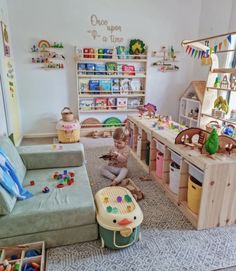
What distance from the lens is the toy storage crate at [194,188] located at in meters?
1.76

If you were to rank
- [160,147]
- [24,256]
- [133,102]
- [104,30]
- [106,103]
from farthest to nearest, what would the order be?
[133,102]
[106,103]
[104,30]
[160,147]
[24,256]

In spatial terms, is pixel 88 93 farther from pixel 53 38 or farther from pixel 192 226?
pixel 192 226

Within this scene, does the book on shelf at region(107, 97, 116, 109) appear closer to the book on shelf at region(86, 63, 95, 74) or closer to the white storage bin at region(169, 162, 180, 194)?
the book on shelf at region(86, 63, 95, 74)

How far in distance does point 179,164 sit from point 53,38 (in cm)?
316

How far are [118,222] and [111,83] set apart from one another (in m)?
3.20

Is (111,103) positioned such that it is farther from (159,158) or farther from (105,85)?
(159,158)

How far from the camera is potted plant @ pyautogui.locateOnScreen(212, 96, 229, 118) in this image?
329 cm

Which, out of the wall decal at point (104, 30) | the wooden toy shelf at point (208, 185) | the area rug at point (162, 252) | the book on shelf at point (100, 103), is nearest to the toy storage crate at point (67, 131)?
the book on shelf at point (100, 103)

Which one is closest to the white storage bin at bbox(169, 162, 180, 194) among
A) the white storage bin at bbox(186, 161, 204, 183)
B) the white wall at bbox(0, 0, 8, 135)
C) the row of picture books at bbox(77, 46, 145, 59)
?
the white storage bin at bbox(186, 161, 204, 183)

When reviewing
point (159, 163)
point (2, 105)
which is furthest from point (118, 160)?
point (2, 105)

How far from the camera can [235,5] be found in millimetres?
3414

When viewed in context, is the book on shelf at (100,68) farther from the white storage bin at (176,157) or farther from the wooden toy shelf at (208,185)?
the white storage bin at (176,157)

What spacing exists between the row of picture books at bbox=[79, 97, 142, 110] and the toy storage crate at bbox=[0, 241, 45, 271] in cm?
305

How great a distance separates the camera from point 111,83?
427 cm
